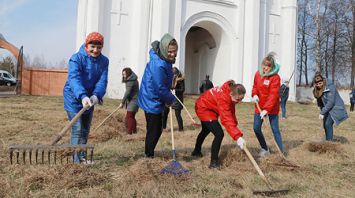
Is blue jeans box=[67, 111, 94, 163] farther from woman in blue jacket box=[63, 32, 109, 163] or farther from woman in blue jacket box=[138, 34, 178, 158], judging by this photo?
woman in blue jacket box=[138, 34, 178, 158]

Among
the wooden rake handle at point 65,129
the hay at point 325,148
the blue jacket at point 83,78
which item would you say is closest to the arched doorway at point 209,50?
the hay at point 325,148

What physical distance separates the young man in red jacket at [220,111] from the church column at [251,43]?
53.9ft

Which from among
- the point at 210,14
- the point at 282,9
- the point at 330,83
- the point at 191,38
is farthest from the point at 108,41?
the point at 330,83

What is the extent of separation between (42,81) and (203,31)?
38.8 ft

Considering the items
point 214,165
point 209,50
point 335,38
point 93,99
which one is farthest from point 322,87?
point 335,38

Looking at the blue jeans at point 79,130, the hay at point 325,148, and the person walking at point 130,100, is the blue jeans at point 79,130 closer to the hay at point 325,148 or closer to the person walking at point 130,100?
the person walking at point 130,100

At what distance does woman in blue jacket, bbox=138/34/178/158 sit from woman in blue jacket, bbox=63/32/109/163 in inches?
23.5

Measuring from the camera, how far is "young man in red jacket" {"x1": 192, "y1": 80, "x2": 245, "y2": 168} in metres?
4.44

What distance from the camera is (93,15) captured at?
18031mm

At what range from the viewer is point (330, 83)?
6695 millimetres

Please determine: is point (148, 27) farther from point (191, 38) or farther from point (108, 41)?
point (191, 38)

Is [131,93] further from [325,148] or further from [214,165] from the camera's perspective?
[325,148]

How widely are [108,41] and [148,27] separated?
2378 mm

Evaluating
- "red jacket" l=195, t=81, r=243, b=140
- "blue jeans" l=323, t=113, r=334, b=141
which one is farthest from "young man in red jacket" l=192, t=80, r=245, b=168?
"blue jeans" l=323, t=113, r=334, b=141
